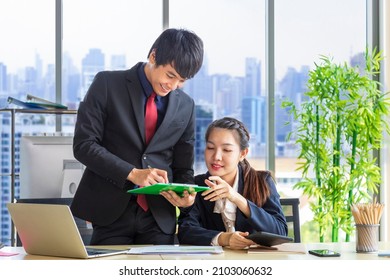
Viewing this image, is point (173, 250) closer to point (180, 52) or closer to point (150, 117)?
point (150, 117)

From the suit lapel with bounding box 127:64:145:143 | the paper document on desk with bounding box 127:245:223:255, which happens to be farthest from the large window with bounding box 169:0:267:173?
the paper document on desk with bounding box 127:245:223:255

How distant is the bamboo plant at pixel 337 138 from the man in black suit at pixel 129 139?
2742 mm

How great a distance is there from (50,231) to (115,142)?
2.45 feet

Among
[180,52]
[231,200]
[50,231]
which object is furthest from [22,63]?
[50,231]

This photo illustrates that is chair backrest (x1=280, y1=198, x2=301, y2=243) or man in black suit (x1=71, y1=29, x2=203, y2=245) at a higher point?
man in black suit (x1=71, y1=29, x2=203, y2=245)

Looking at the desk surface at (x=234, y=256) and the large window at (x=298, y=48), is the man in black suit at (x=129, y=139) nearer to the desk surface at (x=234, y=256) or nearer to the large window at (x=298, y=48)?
the desk surface at (x=234, y=256)

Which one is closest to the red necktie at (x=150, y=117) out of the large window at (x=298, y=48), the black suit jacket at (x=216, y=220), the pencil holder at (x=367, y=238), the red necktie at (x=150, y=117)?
the red necktie at (x=150, y=117)

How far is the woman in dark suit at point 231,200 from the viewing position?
3328 millimetres

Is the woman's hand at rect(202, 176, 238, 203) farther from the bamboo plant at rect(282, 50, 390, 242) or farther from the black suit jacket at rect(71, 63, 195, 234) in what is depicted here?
Answer: the bamboo plant at rect(282, 50, 390, 242)

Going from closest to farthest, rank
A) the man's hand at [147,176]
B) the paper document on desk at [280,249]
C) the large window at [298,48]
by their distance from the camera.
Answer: the paper document on desk at [280,249] → the man's hand at [147,176] → the large window at [298,48]

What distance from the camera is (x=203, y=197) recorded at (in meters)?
3.53

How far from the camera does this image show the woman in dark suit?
333 cm

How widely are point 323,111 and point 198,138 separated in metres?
1.09

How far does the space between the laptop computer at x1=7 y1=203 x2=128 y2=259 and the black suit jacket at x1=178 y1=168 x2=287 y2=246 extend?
49cm
